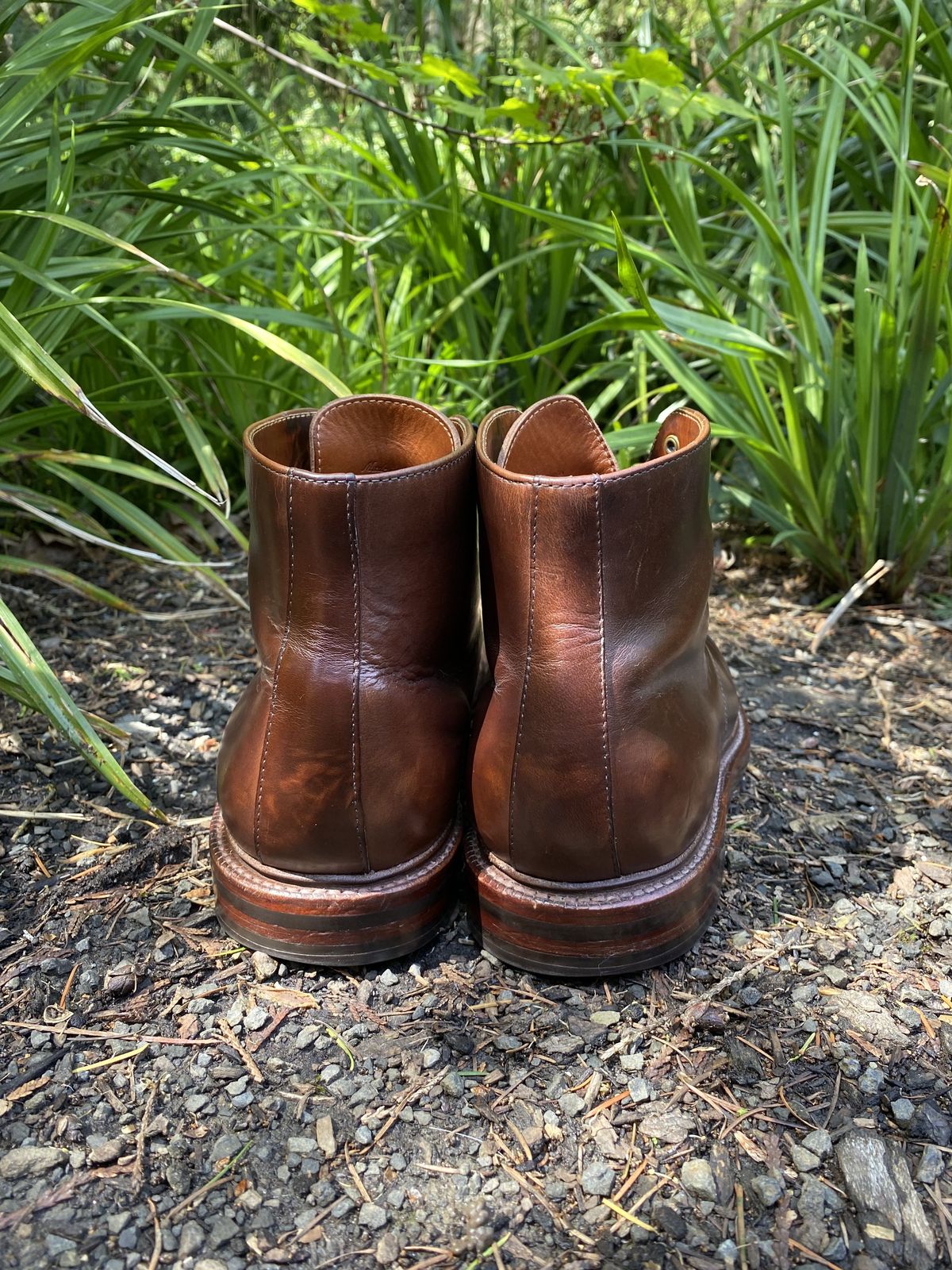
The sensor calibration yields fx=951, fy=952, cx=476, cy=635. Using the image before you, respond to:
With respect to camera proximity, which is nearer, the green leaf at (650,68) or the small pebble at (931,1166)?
the small pebble at (931,1166)

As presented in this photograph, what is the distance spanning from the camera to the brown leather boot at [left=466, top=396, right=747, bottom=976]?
3.33ft

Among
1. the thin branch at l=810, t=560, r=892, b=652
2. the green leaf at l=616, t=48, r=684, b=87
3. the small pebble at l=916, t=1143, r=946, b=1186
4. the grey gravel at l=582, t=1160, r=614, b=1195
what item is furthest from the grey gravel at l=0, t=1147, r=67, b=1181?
the green leaf at l=616, t=48, r=684, b=87

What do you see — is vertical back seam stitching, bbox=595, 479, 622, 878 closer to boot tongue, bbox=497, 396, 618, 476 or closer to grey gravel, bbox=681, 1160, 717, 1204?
boot tongue, bbox=497, 396, 618, 476

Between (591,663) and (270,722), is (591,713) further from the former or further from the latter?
(270,722)

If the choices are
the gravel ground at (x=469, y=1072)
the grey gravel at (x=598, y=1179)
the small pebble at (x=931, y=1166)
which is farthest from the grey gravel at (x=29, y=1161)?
the small pebble at (x=931, y=1166)

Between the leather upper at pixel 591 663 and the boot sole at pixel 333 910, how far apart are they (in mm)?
106

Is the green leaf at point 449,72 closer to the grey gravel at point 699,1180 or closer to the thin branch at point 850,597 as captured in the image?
Answer: the thin branch at point 850,597

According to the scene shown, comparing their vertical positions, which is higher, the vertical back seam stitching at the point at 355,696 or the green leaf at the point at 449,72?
the green leaf at the point at 449,72

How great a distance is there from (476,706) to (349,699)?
0.19 m

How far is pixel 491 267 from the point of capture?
251 cm

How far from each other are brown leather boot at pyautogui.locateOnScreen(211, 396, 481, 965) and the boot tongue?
0.06m

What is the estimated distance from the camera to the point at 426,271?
8.61ft

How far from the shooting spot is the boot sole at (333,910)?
43.5 inches

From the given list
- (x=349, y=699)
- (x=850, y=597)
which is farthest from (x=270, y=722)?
(x=850, y=597)
